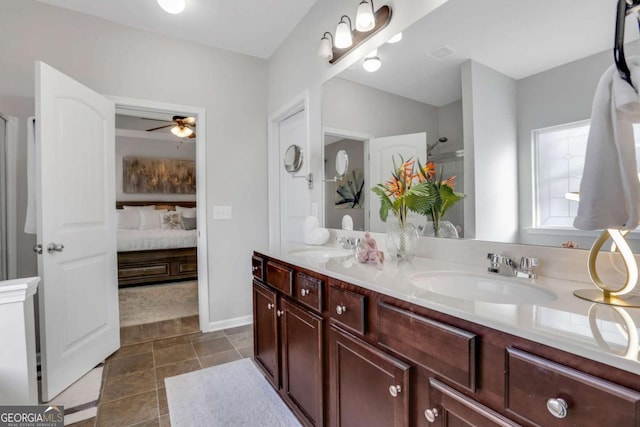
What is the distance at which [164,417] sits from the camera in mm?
1606

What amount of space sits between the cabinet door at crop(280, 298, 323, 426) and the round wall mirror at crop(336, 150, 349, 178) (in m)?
0.97

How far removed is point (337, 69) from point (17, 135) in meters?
2.33

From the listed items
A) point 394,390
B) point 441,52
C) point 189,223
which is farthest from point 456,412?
point 189,223

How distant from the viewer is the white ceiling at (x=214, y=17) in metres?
2.27

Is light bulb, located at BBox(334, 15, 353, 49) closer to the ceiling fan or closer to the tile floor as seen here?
the tile floor

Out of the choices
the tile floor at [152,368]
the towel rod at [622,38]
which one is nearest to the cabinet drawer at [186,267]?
the tile floor at [152,368]

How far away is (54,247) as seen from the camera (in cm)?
183

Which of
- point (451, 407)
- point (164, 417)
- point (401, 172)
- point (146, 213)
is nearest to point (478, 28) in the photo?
point (401, 172)

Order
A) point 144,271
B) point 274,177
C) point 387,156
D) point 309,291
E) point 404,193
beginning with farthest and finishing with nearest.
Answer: point 144,271 < point 274,177 < point 387,156 < point 404,193 < point 309,291

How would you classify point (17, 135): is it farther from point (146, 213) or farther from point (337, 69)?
point (146, 213)

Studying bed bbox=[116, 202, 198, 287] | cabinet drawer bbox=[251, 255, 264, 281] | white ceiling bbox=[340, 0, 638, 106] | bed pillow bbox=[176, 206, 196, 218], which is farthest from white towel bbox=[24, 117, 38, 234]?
bed pillow bbox=[176, 206, 196, 218]

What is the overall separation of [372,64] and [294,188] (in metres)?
1.35

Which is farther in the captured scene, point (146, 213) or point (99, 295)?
point (146, 213)

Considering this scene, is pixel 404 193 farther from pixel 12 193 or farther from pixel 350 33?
pixel 12 193
